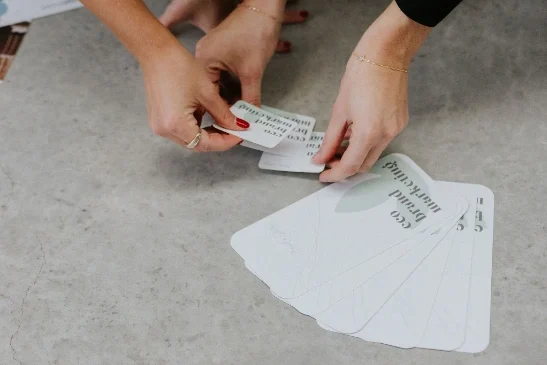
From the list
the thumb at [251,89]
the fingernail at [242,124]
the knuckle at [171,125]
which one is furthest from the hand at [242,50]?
the knuckle at [171,125]

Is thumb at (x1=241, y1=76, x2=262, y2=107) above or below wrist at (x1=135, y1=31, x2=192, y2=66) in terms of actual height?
below

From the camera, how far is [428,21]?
3.20ft

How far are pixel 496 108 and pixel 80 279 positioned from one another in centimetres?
86

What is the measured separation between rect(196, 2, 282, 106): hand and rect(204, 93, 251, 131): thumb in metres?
0.12

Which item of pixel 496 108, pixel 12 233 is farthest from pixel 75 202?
pixel 496 108

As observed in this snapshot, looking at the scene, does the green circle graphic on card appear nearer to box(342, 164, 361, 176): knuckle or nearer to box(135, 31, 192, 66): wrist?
box(342, 164, 361, 176): knuckle

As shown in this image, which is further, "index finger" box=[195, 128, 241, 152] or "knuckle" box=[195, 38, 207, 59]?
"knuckle" box=[195, 38, 207, 59]

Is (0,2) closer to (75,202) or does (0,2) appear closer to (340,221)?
(75,202)

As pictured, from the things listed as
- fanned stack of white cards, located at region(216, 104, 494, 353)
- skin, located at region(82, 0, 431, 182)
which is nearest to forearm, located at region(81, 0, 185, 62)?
skin, located at region(82, 0, 431, 182)

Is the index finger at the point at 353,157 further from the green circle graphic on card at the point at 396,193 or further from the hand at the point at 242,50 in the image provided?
the hand at the point at 242,50

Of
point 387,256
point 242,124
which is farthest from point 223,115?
point 387,256

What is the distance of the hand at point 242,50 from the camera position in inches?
45.0

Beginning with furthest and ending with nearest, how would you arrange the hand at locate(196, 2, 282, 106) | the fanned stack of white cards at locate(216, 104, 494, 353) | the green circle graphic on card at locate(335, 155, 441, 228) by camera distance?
the hand at locate(196, 2, 282, 106), the green circle graphic on card at locate(335, 155, 441, 228), the fanned stack of white cards at locate(216, 104, 494, 353)

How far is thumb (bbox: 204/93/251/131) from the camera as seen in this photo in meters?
1.02
